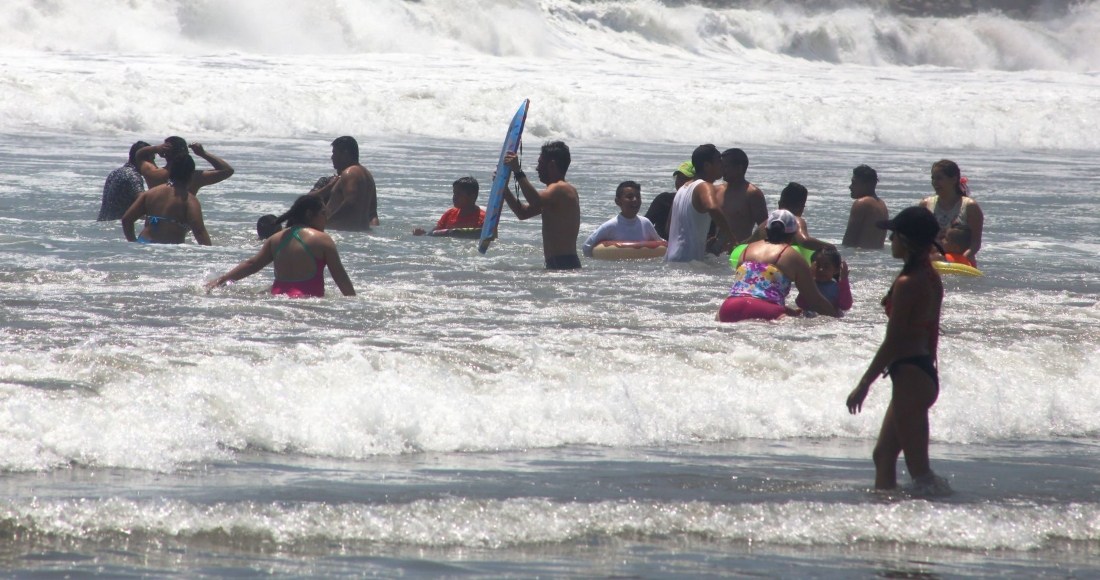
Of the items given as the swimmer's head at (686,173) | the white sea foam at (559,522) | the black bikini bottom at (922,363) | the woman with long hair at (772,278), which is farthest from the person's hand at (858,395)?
the swimmer's head at (686,173)

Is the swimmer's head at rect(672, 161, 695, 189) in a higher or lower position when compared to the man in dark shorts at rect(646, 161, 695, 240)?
higher

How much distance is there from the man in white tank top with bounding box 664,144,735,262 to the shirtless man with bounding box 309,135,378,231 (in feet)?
9.87

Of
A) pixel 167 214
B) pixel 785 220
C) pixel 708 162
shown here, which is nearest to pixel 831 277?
pixel 785 220

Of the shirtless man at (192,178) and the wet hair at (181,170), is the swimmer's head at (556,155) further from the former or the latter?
the shirtless man at (192,178)

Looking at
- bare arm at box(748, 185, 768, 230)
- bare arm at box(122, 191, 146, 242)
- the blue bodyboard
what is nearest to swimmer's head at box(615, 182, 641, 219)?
bare arm at box(748, 185, 768, 230)

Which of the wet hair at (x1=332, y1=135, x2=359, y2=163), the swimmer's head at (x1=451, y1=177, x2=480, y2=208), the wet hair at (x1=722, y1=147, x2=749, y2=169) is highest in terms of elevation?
the wet hair at (x1=722, y1=147, x2=749, y2=169)

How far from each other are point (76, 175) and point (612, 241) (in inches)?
327

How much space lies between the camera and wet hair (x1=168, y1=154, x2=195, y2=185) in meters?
11.2

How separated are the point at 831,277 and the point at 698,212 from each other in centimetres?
207

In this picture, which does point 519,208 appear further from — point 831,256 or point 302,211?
point 831,256

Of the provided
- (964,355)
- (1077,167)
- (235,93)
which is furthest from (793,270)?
(235,93)

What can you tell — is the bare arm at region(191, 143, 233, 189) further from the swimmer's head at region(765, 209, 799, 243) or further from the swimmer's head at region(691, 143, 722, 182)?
the swimmer's head at region(765, 209, 799, 243)

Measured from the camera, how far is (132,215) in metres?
11.4

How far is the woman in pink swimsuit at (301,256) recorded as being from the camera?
9.02m
